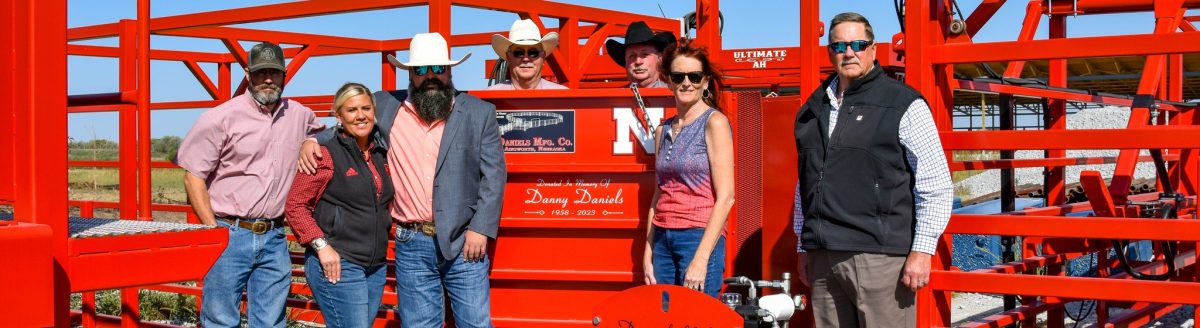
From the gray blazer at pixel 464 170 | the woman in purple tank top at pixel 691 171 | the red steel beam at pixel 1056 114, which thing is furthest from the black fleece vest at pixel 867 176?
the red steel beam at pixel 1056 114

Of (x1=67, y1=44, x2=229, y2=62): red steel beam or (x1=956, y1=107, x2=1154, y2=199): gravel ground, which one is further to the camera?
(x1=956, y1=107, x2=1154, y2=199): gravel ground

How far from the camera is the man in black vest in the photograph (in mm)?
3891

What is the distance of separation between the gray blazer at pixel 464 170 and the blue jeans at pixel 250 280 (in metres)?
0.65

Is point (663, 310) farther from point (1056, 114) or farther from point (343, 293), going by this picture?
point (1056, 114)

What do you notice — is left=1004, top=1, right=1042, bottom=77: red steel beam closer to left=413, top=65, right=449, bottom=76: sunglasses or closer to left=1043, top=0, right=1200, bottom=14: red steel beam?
left=1043, top=0, right=1200, bottom=14: red steel beam

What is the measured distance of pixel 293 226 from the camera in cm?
478

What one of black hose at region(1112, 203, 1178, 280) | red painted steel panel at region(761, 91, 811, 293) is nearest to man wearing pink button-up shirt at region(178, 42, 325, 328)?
red painted steel panel at region(761, 91, 811, 293)

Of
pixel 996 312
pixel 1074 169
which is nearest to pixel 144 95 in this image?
pixel 996 312

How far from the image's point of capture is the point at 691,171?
178 inches

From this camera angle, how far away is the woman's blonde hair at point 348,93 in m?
4.81

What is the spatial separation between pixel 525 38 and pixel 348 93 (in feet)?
4.51

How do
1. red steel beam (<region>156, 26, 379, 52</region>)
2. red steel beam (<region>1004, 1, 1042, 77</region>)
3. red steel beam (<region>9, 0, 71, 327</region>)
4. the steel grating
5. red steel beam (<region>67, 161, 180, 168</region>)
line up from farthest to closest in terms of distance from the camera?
red steel beam (<region>67, 161, 180, 168</region>) → red steel beam (<region>156, 26, 379, 52</region>) → red steel beam (<region>1004, 1, 1042, 77</region>) → the steel grating → red steel beam (<region>9, 0, 71, 327</region>)

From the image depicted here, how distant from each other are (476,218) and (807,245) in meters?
1.45

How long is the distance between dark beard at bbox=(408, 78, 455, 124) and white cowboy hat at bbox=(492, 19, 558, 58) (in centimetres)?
109
